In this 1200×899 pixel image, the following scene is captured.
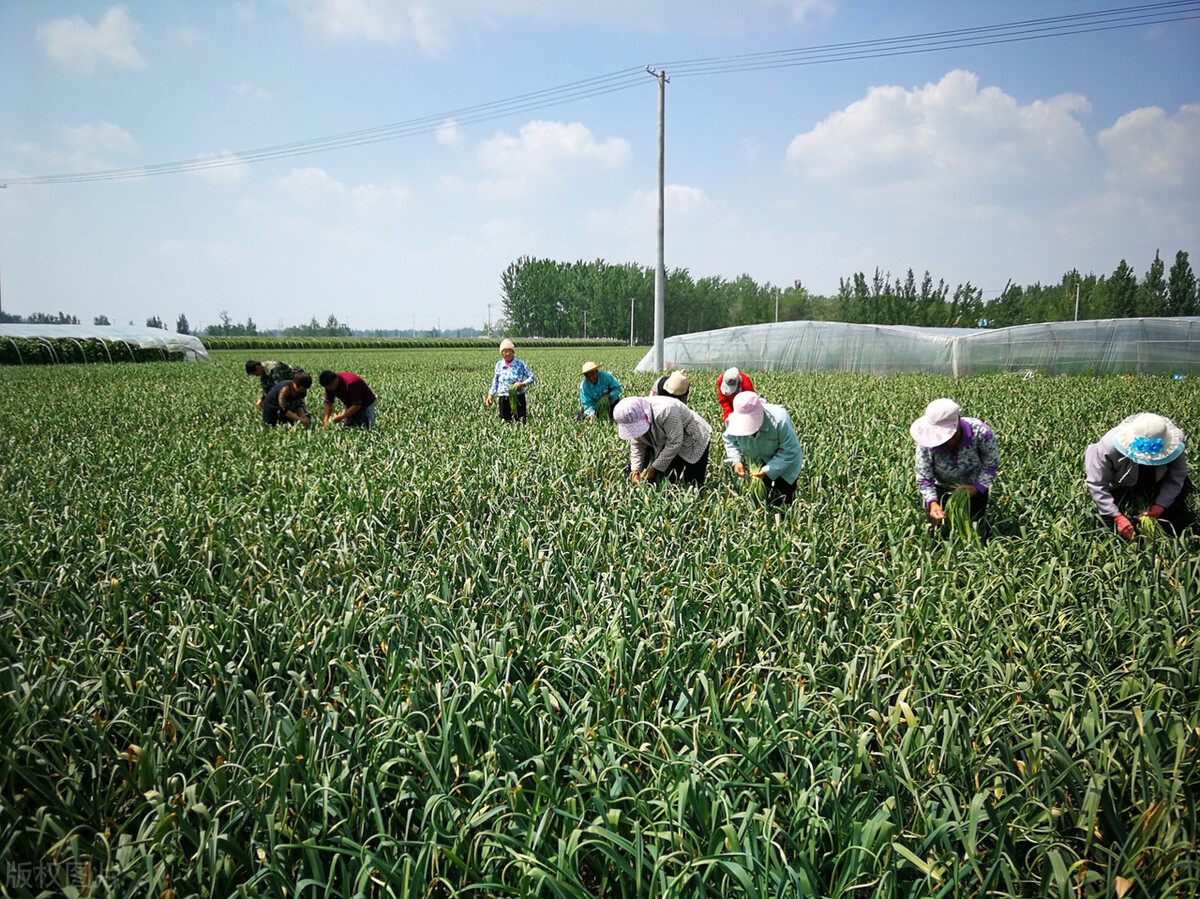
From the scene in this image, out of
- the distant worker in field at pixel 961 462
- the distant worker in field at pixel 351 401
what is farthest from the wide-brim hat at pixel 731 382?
the distant worker in field at pixel 351 401

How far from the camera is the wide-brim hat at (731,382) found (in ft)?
21.7

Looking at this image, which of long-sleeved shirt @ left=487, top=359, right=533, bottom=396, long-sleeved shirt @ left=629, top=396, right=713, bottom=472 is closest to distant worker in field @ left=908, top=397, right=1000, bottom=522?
long-sleeved shirt @ left=629, top=396, right=713, bottom=472

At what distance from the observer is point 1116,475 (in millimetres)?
4035

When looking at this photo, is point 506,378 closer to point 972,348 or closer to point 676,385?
point 676,385

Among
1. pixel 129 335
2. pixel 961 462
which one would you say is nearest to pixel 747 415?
pixel 961 462

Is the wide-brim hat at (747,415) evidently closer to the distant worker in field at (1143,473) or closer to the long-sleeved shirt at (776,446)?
the long-sleeved shirt at (776,446)

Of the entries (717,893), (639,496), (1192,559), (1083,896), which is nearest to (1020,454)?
(1192,559)

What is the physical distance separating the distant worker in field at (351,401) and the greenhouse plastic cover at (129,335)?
29.9 m

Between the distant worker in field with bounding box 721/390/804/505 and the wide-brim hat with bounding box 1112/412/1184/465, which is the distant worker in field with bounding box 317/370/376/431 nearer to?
the distant worker in field with bounding box 721/390/804/505

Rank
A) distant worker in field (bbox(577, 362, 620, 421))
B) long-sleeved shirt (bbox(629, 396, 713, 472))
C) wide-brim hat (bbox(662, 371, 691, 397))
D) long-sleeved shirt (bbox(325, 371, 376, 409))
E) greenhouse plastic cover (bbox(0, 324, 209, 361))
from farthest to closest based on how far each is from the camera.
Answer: greenhouse plastic cover (bbox(0, 324, 209, 361)) < distant worker in field (bbox(577, 362, 620, 421)) < long-sleeved shirt (bbox(325, 371, 376, 409)) < wide-brim hat (bbox(662, 371, 691, 397)) < long-sleeved shirt (bbox(629, 396, 713, 472))

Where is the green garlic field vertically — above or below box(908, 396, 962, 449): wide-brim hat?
below

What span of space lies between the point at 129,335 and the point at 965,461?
132 feet

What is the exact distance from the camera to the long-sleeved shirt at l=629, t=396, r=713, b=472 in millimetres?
5359

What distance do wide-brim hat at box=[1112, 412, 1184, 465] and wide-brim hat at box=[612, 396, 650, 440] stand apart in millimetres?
3081
